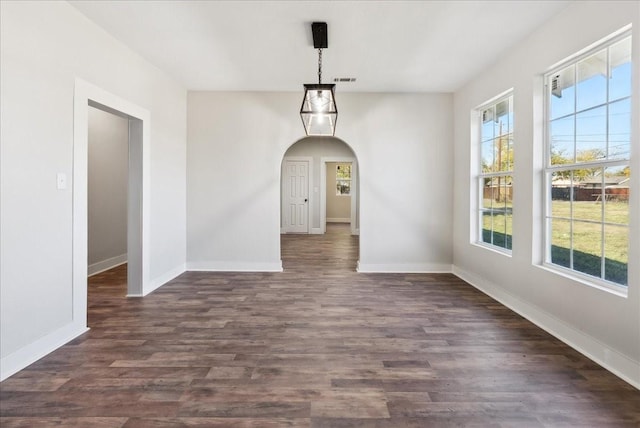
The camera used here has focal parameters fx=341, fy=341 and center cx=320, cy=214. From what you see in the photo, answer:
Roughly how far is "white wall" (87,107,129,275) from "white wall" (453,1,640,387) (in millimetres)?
5003

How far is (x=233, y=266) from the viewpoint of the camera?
17.0ft

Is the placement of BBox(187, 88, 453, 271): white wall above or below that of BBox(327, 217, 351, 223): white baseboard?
above

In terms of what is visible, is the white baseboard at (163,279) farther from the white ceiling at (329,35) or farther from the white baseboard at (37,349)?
the white ceiling at (329,35)

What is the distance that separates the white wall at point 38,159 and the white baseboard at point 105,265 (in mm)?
2446

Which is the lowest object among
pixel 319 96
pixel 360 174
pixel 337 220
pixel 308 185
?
pixel 337 220

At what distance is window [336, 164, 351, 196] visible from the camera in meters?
13.3

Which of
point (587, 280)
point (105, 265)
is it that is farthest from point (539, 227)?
point (105, 265)

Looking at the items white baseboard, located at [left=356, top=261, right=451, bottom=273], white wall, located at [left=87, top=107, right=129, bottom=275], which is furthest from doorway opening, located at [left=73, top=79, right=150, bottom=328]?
white baseboard, located at [left=356, top=261, right=451, bottom=273]

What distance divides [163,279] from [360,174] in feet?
10.2

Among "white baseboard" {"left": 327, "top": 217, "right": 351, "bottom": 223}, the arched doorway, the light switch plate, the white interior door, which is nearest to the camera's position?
the light switch plate

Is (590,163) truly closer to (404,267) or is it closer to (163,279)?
(404,267)

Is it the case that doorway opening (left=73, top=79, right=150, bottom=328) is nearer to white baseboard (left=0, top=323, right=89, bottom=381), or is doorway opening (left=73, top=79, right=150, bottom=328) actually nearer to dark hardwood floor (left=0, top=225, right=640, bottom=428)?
white baseboard (left=0, top=323, right=89, bottom=381)

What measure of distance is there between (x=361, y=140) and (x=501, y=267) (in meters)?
2.58

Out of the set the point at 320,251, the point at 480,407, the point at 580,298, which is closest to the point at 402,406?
the point at 480,407
